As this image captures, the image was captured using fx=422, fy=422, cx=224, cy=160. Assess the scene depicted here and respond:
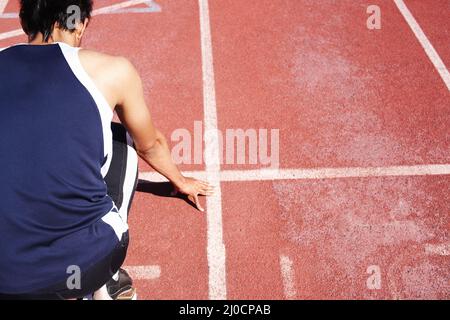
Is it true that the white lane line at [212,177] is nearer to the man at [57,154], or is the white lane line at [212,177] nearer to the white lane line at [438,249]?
the man at [57,154]

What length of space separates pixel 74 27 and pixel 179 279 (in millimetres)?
2056

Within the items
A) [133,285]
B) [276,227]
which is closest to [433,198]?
[276,227]

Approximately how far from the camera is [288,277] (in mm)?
3309

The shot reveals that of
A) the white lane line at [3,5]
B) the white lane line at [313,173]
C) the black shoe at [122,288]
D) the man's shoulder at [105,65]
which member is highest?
the white lane line at [3,5]

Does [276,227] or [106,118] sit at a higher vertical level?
[106,118]

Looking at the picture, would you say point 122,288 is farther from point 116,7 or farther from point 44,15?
point 116,7

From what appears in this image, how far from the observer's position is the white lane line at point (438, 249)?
346 centimetres

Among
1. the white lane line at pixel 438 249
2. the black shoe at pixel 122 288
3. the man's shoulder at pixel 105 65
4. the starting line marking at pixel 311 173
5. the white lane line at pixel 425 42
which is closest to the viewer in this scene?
the man's shoulder at pixel 105 65

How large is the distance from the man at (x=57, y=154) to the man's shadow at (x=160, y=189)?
1.50 m

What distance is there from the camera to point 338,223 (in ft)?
12.0

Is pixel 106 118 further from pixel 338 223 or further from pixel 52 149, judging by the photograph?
pixel 338 223

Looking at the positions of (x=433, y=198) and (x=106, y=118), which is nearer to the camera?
(x=106, y=118)

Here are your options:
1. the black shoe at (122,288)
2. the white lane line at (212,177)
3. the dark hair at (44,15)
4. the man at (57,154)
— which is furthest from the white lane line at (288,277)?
the dark hair at (44,15)

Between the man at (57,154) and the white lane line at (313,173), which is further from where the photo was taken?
the white lane line at (313,173)
